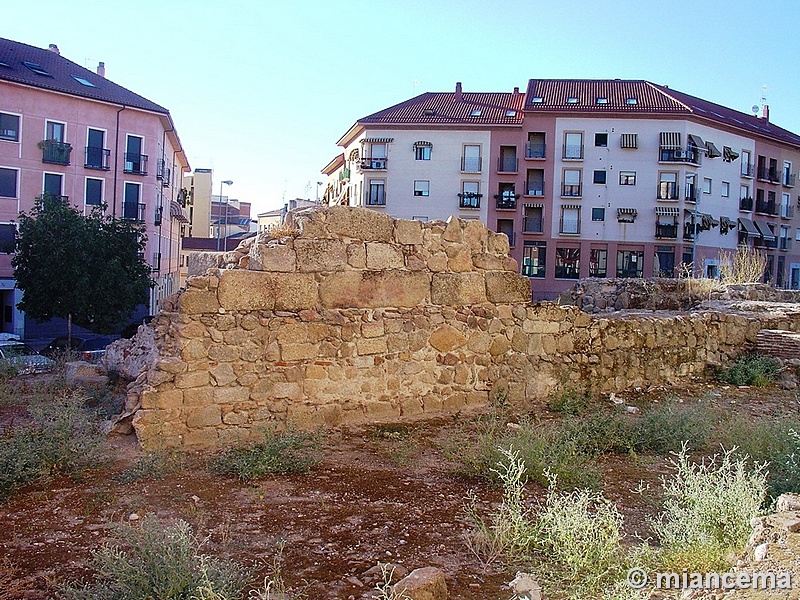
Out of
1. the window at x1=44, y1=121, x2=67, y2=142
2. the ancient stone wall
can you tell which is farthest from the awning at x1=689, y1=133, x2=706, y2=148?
the ancient stone wall

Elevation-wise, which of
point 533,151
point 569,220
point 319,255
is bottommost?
point 319,255

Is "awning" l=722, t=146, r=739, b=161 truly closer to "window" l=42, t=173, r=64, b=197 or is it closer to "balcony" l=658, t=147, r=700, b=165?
"balcony" l=658, t=147, r=700, b=165

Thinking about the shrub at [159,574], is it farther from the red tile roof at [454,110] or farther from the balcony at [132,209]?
the red tile roof at [454,110]

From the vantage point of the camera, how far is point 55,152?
97.7ft

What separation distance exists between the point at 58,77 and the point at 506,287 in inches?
1170

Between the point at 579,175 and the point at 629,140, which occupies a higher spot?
the point at 629,140

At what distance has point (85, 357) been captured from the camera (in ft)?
34.4

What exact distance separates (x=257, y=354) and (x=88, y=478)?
1.85 metres

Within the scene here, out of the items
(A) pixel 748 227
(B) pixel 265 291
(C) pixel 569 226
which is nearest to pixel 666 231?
(C) pixel 569 226

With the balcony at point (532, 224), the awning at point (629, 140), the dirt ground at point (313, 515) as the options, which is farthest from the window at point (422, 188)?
the dirt ground at point (313, 515)

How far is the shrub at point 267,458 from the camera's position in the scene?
17.7 ft

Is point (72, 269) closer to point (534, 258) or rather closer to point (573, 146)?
point (534, 258)

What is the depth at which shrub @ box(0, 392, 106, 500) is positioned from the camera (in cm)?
490

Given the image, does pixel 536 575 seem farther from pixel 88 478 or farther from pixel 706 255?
pixel 706 255
